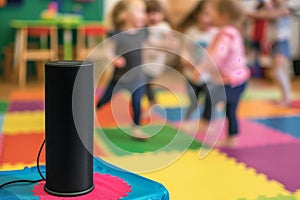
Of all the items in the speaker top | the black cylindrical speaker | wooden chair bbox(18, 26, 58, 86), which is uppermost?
the speaker top

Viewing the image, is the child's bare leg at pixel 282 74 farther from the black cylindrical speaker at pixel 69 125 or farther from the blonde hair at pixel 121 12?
the black cylindrical speaker at pixel 69 125

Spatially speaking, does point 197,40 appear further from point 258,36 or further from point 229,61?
point 258,36

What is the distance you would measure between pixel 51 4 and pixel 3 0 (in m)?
0.56

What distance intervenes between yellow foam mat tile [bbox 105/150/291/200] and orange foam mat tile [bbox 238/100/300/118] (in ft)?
3.86

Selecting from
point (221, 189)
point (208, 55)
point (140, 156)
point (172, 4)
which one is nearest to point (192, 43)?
point (208, 55)

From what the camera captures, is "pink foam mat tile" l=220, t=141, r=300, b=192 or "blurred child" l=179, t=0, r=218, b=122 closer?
"pink foam mat tile" l=220, t=141, r=300, b=192

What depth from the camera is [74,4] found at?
5.70 metres

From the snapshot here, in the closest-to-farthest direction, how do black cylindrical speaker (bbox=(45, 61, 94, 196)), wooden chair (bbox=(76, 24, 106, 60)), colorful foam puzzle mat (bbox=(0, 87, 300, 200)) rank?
black cylindrical speaker (bbox=(45, 61, 94, 196)), colorful foam puzzle mat (bbox=(0, 87, 300, 200)), wooden chair (bbox=(76, 24, 106, 60))

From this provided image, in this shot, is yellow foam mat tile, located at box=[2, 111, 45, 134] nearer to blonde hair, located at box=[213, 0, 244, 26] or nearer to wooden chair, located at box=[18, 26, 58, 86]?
blonde hair, located at box=[213, 0, 244, 26]

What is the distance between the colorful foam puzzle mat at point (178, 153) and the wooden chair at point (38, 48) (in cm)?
117

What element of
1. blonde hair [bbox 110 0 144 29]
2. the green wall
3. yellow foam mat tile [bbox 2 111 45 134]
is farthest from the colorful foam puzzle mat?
the green wall

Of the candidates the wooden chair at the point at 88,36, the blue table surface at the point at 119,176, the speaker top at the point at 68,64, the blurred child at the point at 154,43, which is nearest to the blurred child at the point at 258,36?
the wooden chair at the point at 88,36

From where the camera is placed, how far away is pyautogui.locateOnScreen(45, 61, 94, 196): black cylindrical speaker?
154cm

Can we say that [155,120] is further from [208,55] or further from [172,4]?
[172,4]
